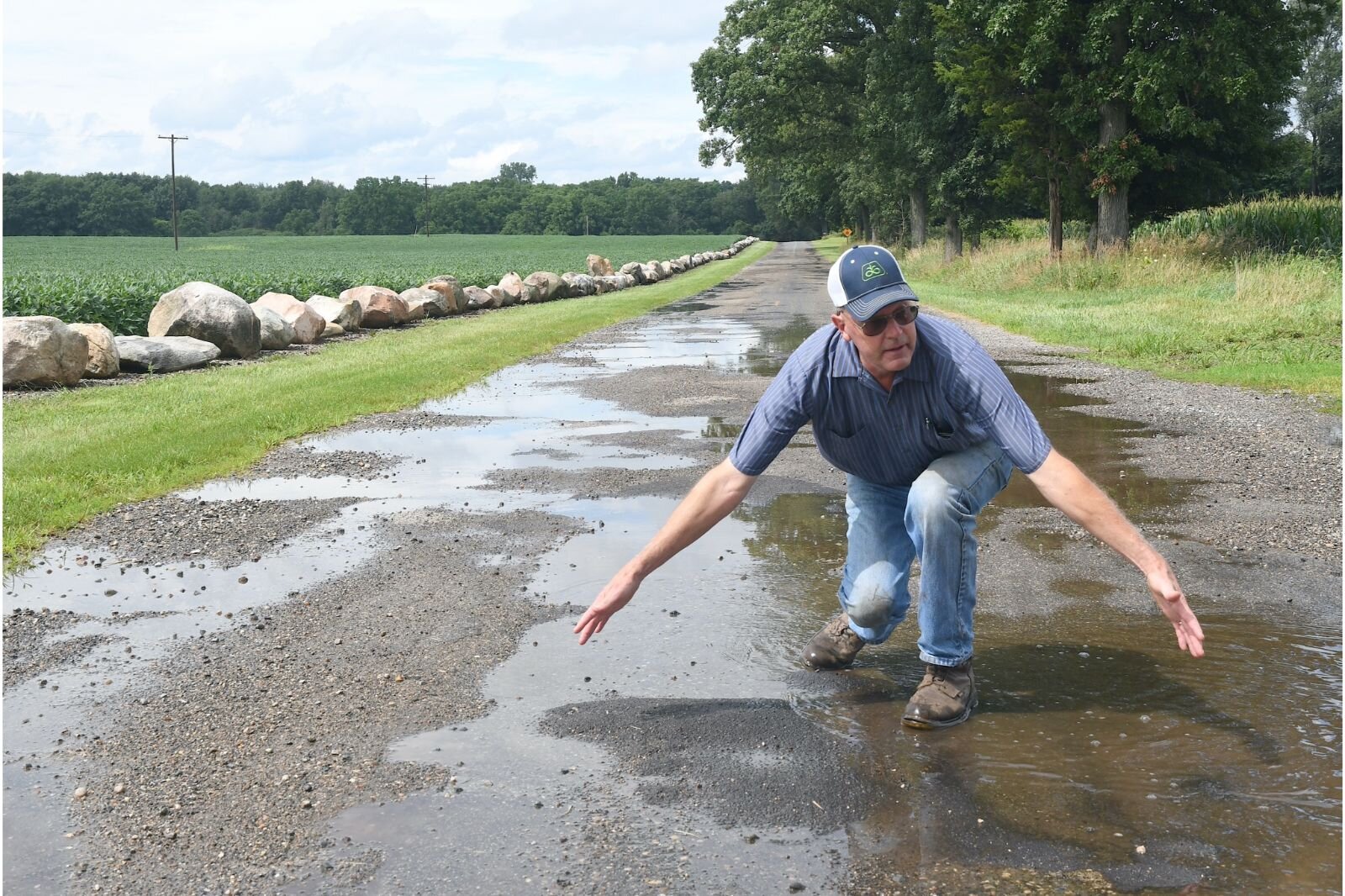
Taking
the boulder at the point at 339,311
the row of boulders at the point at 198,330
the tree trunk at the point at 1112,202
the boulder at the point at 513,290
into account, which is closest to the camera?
the row of boulders at the point at 198,330

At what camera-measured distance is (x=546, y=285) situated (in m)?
33.1

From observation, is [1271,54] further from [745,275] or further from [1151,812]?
[1151,812]

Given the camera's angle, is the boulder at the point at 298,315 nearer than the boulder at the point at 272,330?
No

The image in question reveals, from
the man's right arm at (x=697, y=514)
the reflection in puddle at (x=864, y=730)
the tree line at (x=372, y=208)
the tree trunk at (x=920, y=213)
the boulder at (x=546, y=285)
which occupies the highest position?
the tree line at (x=372, y=208)

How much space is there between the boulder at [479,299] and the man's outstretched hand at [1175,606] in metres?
25.1

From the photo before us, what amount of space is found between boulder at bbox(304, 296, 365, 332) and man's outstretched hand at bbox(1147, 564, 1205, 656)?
1846cm

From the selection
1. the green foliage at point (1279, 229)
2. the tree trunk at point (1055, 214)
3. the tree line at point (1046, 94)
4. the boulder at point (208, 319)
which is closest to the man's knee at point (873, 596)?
the boulder at point (208, 319)

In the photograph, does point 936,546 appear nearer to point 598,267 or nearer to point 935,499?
point 935,499

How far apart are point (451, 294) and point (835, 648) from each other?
2302 cm

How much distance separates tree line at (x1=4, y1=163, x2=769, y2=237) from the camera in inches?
5005

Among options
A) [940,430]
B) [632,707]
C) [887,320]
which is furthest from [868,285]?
[632,707]

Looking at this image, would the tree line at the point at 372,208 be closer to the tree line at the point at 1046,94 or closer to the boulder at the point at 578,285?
the tree line at the point at 1046,94

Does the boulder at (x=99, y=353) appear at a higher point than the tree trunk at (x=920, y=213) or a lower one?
lower

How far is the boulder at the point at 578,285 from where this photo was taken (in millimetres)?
35078
